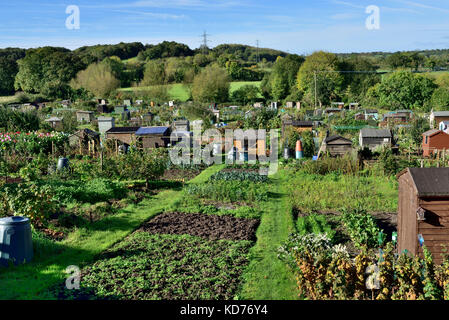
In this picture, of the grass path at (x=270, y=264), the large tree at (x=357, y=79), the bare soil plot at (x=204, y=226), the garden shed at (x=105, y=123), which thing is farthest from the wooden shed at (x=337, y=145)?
the large tree at (x=357, y=79)

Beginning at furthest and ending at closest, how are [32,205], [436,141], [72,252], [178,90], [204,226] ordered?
1. [178,90]
2. [436,141]
3. [204,226]
4. [32,205]
5. [72,252]

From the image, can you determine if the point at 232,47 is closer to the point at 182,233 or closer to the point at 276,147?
the point at 276,147

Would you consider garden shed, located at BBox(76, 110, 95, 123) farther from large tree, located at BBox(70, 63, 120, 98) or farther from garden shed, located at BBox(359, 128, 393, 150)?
large tree, located at BBox(70, 63, 120, 98)

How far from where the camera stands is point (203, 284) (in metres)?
8.53

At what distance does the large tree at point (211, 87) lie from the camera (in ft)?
217

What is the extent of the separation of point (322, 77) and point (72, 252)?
2251 inches

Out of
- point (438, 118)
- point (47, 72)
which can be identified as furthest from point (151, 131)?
point (47, 72)

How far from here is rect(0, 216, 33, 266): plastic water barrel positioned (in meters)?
9.34

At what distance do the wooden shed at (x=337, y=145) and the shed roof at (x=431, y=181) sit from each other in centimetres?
1187

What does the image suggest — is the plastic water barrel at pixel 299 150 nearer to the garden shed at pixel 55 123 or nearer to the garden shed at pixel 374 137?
the garden shed at pixel 374 137

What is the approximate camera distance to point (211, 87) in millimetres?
66250

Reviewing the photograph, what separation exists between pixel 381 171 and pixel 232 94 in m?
52.3

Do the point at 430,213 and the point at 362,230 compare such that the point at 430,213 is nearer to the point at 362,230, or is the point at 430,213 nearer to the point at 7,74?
the point at 362,230
